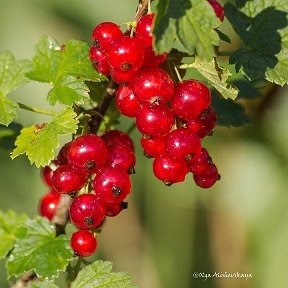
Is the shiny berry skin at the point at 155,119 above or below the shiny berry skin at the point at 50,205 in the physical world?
above

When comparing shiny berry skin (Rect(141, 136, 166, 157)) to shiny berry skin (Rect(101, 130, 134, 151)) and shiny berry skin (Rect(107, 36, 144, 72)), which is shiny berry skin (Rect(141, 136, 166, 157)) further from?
shiny berry skin (Rect(107, 36, 144, 72))

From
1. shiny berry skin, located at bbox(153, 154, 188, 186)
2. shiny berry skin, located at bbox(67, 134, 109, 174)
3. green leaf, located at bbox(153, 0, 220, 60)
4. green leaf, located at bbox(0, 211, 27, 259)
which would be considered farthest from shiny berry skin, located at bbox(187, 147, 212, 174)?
green leaf, located at bbox(0, 211, 27, 259)

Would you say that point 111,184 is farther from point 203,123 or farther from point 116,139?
point 203,123

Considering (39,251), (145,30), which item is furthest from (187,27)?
(39,251)

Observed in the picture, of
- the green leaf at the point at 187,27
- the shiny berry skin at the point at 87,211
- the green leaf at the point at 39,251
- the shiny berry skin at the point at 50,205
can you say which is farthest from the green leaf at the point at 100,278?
the green leaf at the point at 187,27

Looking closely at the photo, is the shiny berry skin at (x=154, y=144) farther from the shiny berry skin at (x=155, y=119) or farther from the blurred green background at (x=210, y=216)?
the blurred green background at (x=210, y=216)
